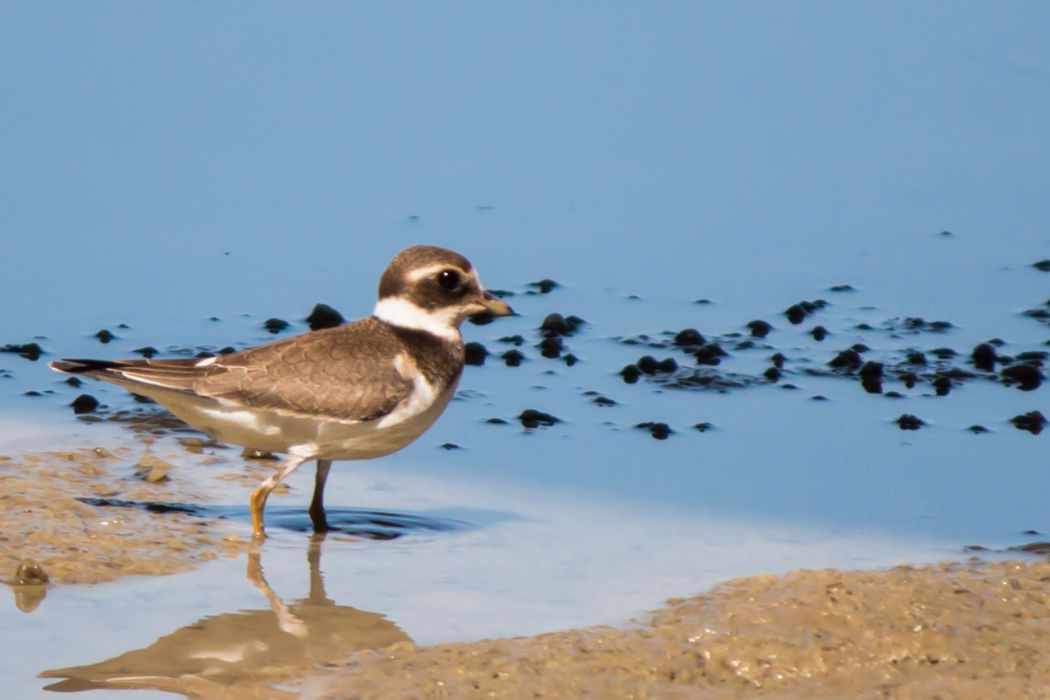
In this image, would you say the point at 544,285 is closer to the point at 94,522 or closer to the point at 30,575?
the point at 94,522

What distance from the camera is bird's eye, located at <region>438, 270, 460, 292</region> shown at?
8281 millimetres

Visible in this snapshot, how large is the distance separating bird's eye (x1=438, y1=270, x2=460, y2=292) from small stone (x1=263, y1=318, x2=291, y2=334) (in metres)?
2.34

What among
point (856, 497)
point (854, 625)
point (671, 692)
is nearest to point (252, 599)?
point (671, 692)

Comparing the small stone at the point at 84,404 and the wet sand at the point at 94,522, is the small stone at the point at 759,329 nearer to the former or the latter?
the wet sand at the point at 94,522

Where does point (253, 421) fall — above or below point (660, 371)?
below

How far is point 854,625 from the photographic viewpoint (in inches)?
260

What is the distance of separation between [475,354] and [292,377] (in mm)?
2527

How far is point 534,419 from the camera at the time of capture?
936 centimetres

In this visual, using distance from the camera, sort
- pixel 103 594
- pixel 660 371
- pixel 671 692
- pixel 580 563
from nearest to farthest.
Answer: pixel 671 692 < pixel 103 594 < pixel 580 563 < pixel 660 371

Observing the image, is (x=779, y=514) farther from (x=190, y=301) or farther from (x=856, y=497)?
(x=190, y=301)

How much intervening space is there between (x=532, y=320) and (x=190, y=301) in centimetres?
204

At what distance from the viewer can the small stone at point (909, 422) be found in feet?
31.1

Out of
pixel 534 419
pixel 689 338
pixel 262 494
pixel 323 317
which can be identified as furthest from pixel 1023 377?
pixel 262 494

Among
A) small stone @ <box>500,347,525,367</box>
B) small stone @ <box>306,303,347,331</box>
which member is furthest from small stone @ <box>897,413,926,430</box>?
small stone @ <box>306,303,347,331</box>
